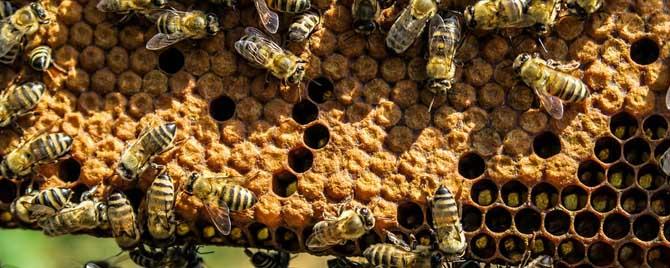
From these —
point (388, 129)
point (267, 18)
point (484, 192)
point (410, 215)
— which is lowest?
point (410, 215)

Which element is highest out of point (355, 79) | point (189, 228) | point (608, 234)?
point (355, 79)

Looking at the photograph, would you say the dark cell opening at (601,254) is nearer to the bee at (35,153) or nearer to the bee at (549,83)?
the bee at (549,83)

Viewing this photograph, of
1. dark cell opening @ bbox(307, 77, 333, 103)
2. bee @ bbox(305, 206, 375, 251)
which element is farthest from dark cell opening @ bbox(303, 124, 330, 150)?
bee @ bbox(305, 206, 375, 251)

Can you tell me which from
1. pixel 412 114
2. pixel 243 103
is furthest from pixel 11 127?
pixel 412 114

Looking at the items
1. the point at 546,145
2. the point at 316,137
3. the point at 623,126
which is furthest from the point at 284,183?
the point at 623,126

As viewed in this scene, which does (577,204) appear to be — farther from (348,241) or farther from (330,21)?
(330,21)

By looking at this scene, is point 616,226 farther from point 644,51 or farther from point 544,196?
point 644,51
